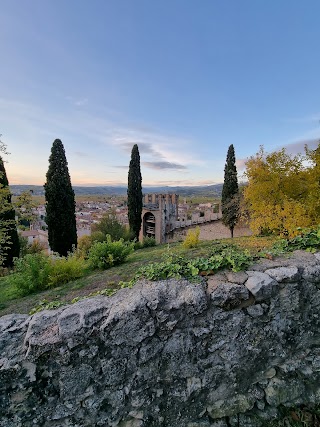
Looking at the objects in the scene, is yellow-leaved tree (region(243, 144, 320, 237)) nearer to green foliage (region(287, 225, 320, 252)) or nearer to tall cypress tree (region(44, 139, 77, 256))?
green foliage (region(287, 225, 320, 252))

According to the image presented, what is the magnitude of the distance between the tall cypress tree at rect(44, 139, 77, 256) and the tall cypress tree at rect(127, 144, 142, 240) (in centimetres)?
597

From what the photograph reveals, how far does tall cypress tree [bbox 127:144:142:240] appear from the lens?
20.6m

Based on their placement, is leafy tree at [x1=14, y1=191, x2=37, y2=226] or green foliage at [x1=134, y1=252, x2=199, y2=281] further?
leafy tree at [x1=14, y1=191, x2=37, y2=226]

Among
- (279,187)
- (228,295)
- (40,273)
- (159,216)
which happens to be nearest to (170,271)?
(228,295)

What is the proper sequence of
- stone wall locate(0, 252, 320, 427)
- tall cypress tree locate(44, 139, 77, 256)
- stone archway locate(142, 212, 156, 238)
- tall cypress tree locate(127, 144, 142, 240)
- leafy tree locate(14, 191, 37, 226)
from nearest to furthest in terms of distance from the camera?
stone wall locate(0, 252, 320, 427) < leafy tree locate(14, 191, 37, 226) < tall cypress tree locate(44, 139, 77, 256) < tall cypress tree locate(127, 144, 142, 240) < stone archway locate(142, 212, 156, 238)

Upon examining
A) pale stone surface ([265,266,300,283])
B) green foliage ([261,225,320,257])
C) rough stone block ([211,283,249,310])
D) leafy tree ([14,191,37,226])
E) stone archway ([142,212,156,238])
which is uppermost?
leafy tree ([14,191,37,226])

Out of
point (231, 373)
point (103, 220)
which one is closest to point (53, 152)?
point (103, 220)

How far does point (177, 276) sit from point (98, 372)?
1.34 meters

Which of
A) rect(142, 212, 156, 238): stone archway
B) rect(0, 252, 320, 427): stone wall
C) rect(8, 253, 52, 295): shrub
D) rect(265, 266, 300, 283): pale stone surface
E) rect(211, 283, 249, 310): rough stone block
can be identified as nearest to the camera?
rect(0, 252, 320, 427): stone wall

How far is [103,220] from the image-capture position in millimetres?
17266

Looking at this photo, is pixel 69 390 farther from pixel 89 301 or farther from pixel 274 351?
pixel 274 351

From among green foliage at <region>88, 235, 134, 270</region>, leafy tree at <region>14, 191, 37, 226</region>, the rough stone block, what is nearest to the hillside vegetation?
green foliage at <region>88, 235, 134, 270</region>

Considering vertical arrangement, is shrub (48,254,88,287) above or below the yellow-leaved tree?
below

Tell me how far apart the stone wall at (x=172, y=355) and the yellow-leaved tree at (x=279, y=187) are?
19.3 feet
